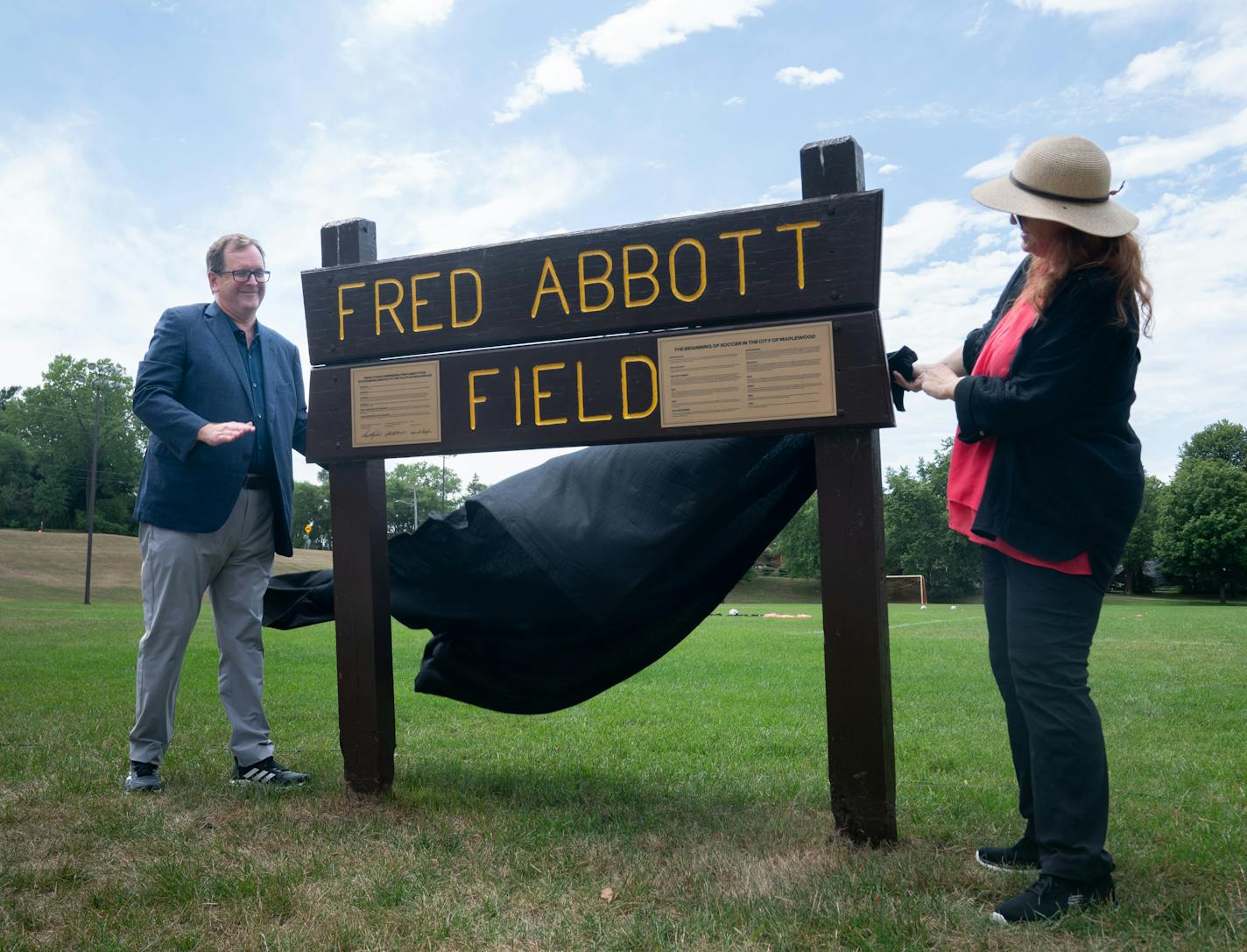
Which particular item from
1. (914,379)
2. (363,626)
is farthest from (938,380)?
(363,626)

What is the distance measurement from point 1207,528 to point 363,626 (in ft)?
241

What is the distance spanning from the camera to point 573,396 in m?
4.16

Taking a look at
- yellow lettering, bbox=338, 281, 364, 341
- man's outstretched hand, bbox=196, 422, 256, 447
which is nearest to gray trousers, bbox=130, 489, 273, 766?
man's outstretched hand, bbox=196, 422, 256, 447

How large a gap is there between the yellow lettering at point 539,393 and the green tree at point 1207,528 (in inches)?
2800

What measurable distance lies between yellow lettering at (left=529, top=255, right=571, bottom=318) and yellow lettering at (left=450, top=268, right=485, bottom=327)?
0.86 feet

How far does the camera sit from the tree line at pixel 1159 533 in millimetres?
66250

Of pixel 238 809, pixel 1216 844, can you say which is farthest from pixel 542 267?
pixel 1216 844

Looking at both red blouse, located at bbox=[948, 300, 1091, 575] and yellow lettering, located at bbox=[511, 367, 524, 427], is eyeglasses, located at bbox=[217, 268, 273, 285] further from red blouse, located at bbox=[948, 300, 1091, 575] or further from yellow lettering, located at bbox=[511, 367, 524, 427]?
red blouse, located at bbox=[948, 300, 1091, 575]

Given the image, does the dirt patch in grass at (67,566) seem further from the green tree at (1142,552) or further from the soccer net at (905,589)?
the green tree at (1142,552)

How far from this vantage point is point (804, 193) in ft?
12.7

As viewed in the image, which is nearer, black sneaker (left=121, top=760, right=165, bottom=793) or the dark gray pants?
the dark gray pants

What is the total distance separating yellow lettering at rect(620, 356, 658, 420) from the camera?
4.01 metres

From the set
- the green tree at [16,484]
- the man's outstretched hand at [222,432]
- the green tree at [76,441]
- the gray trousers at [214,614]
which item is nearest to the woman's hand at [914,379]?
the man's outstretched hand at [222,432]

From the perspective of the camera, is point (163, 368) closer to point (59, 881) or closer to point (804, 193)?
point (59, 881)
